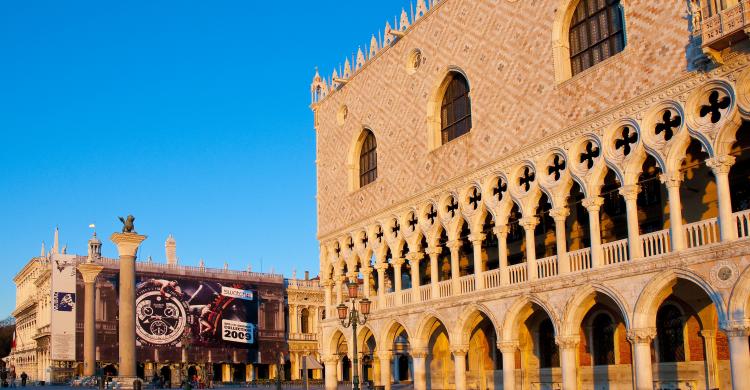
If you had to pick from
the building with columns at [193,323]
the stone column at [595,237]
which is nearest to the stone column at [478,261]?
the stone column at [595,237]

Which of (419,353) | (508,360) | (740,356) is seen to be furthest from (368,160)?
(740,356)

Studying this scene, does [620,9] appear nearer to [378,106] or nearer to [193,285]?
[378,106]

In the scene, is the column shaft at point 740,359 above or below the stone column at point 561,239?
below

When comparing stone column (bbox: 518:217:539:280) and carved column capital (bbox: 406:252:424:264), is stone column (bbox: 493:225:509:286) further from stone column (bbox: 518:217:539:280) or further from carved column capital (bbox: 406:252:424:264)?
carved column capital (bbox: 406:252:424:264)

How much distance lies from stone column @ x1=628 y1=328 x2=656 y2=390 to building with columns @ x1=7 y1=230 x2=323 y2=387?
1003 inches

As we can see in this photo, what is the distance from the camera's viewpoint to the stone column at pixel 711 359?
17.3 metres

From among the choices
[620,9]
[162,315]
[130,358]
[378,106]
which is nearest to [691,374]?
[620,9]

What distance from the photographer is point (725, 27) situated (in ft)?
45.8

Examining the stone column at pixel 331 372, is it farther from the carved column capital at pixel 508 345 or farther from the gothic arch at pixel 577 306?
the gothic arch at pixel 577 306

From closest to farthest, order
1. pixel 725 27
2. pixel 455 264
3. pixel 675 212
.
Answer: pixel 725 27 < pixel 675 212 < pixel 455 264

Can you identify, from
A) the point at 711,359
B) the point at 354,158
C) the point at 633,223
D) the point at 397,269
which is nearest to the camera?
the point at 633,223

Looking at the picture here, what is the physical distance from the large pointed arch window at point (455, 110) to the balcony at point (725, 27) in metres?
8.28

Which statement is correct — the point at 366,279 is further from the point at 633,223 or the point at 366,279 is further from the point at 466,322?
the point at 633,223

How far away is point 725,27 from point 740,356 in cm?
530
